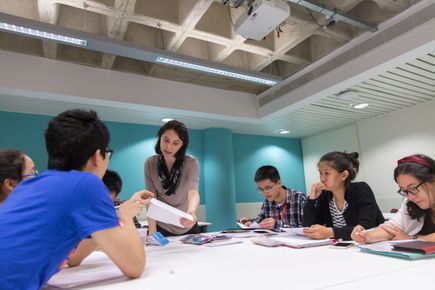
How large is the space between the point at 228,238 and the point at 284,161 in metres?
5.10

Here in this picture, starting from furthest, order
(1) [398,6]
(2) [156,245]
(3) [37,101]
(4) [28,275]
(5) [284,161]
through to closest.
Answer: (5) [284,161] < (3) [37,101] < (1) [398,6] < (2) [156,245] < (4) [28,275]

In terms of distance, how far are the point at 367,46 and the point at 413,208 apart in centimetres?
250

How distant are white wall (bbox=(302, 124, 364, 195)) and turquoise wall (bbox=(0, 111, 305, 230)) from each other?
0.21 m

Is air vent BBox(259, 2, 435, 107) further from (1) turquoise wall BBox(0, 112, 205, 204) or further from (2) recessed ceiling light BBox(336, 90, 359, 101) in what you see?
(1) turquoise wall BBox(0, 112, 205, 204)

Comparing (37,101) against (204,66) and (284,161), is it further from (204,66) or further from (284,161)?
(284,161)

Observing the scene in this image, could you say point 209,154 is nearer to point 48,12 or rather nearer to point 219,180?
point 219,180

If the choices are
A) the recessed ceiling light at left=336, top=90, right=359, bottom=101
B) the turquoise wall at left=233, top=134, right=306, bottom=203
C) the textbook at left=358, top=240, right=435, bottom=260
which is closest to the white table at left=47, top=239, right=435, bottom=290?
the textbook at left=358, top=240, right=435, bottom=260

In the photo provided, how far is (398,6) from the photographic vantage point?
3316mm

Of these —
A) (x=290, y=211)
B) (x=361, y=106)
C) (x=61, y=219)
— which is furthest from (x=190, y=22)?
(x=361, y=106)

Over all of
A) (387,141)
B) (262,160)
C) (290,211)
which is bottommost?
(290,211)

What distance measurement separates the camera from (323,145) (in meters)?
6.57

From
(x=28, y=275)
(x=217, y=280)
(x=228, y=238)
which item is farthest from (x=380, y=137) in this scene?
(x=28, y=275)

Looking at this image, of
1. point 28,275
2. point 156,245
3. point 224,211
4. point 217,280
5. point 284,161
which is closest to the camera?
point 28,275

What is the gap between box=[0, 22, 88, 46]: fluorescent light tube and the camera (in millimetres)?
2727
